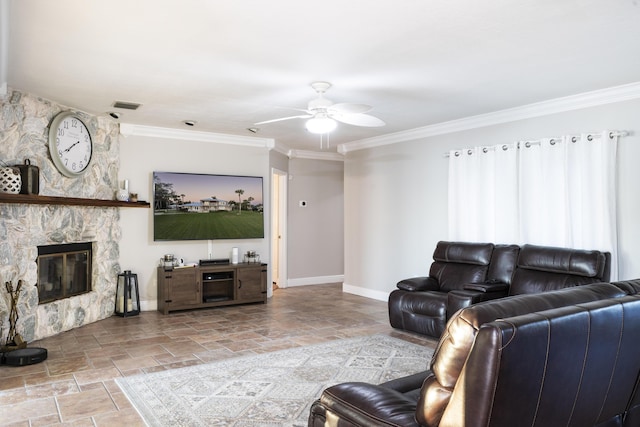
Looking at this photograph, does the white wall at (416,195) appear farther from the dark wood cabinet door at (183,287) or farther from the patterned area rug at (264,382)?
the dark wood cabinet door at (183,287)

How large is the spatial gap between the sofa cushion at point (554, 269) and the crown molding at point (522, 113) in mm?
Answer: 1495

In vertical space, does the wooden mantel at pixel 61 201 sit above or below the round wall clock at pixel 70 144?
below

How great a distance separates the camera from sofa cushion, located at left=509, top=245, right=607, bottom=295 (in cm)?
422

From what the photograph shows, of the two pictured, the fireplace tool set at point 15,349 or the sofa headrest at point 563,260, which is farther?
the sofa headrest at point 563,260

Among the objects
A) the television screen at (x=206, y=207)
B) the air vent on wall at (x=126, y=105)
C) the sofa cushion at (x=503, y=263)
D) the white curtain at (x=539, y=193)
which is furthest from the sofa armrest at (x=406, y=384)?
the television screen at (x=206, y=207)

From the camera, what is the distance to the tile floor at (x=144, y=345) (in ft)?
10.1

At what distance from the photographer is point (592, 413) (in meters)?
1.82

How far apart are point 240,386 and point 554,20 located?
10.9 feet

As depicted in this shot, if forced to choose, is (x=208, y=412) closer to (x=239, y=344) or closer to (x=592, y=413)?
(x=239, y=344)

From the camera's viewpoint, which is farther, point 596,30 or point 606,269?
point 606,269

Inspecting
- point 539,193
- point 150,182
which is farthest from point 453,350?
point 150,182

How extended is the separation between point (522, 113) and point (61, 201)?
5.05 metres

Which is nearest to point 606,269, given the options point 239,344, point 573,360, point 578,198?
point 578,198

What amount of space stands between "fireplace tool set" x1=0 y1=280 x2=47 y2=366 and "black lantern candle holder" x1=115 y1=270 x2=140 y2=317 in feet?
5.04
